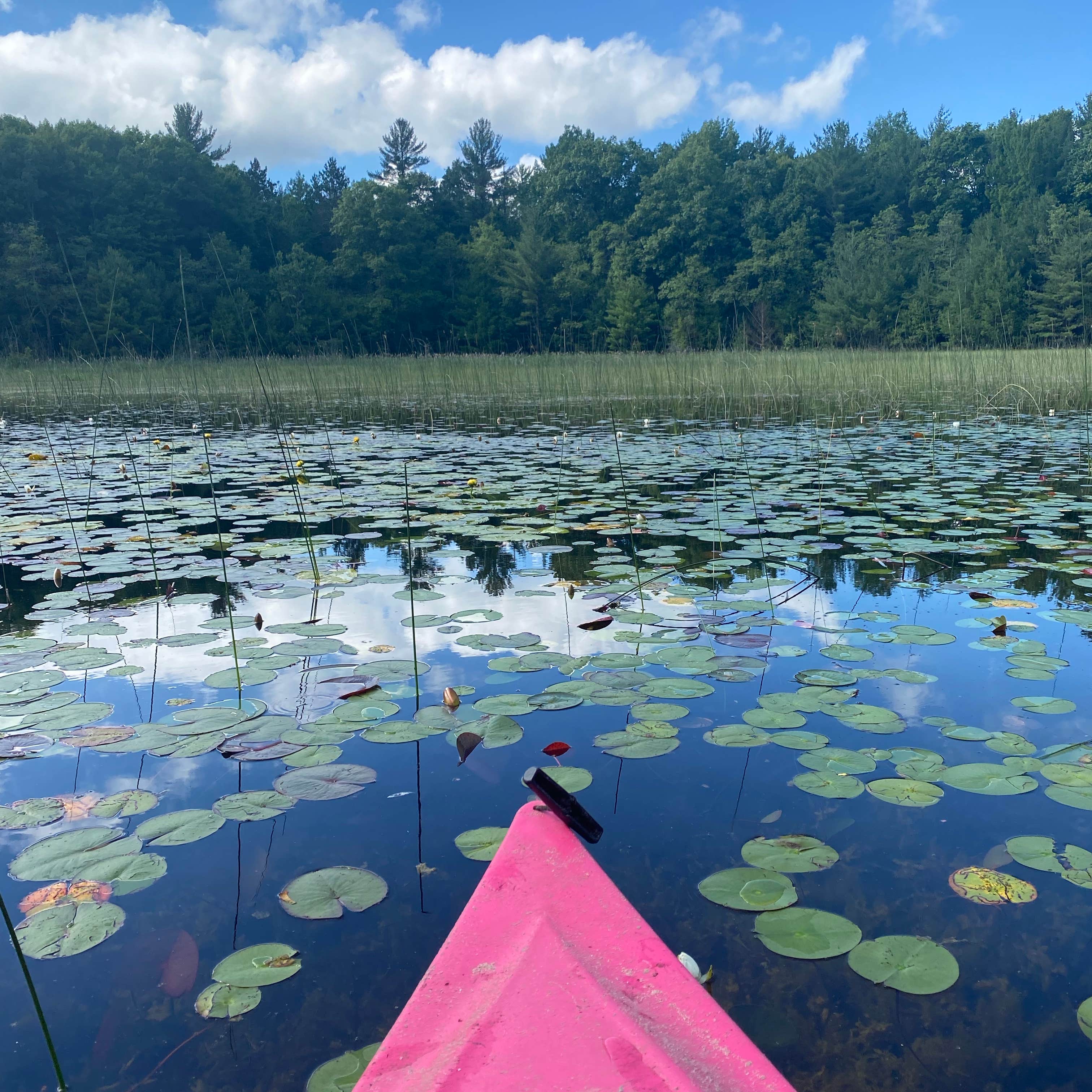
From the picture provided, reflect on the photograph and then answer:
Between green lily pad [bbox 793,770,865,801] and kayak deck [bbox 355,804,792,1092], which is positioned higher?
kayak deck [bbox 355,804,792,1092]

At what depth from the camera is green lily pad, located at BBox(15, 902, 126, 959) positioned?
0.99 m

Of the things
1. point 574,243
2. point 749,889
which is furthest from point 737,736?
point 574,243

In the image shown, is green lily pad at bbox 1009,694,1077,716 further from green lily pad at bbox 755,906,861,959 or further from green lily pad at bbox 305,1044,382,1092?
green lily pad at bbox 305,1044,382,1092

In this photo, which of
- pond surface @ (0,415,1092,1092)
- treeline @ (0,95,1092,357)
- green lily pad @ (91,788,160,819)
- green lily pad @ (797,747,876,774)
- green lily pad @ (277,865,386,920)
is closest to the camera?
pond surface @ (0,415,1092,1092)

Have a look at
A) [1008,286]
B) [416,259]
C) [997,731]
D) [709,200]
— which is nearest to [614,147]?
A: [709,200]

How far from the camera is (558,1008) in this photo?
0.76 m

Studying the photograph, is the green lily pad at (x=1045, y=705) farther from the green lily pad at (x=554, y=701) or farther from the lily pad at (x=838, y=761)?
the green lily pad at (x=554, y=701)

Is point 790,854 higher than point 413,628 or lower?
lower

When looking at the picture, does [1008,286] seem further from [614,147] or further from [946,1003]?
[946,1003]

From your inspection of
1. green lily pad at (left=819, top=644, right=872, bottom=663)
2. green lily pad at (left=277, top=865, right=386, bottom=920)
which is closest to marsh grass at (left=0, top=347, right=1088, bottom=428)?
green lily pad at (left=819, top=644, right=872, bottom=663)

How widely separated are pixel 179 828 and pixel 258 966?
36cm

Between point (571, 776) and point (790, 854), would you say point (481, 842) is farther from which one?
point (790, 854)

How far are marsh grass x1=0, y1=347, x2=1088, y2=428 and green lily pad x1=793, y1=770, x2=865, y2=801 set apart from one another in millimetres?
6093

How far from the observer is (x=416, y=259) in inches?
1292
